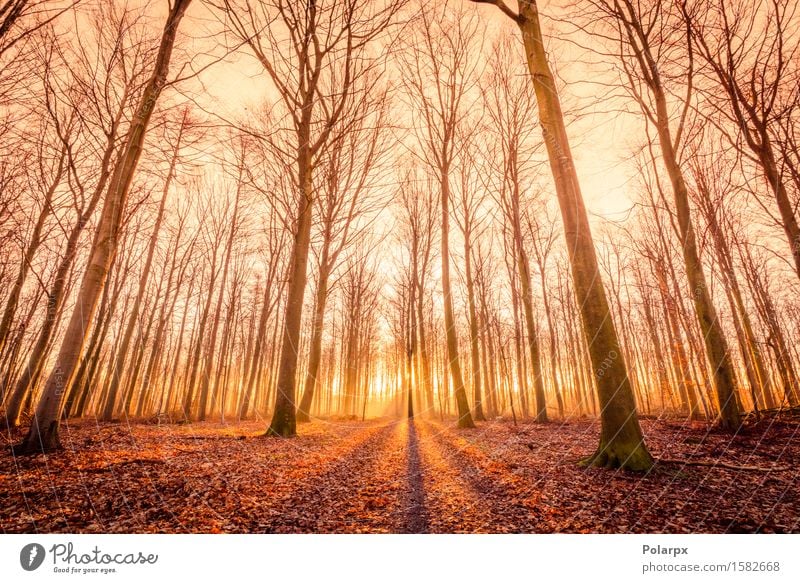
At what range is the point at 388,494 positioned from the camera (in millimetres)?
2988

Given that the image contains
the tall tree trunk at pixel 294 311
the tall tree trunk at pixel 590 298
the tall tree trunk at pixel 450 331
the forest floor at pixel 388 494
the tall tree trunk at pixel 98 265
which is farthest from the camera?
the tall tree trunk at pixel 450 331

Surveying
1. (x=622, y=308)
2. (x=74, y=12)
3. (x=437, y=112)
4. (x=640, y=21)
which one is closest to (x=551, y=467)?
(x=74, y=12)

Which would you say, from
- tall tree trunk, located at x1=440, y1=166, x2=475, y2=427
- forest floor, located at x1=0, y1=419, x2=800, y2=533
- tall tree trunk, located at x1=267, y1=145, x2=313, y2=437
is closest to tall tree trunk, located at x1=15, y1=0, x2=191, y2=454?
forest floor, located at x1=0, y1=419, x2=800, y2=533

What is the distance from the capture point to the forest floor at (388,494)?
2.17 meters

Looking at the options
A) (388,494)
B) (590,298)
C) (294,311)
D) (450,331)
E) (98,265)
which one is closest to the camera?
(388,494)

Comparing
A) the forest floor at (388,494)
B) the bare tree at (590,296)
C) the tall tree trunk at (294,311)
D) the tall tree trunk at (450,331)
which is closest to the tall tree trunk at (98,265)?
the forest floor at (388,494)

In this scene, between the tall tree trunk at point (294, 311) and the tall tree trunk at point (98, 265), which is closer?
the tall tree trunk at point (98, 265)

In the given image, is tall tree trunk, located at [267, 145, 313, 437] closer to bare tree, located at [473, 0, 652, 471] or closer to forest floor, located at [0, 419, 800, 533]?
forest floor, located at [0, 419, 800, 533]

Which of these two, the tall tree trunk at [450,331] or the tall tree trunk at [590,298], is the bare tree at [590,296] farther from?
the tall tree trunk at [450,331]

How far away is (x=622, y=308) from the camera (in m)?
18.9

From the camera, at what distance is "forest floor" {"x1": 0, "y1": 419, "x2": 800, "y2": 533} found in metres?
2.17

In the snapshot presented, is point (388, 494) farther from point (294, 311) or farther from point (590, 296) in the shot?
point (294, 311)

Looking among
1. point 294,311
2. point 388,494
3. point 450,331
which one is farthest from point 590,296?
point 450,331

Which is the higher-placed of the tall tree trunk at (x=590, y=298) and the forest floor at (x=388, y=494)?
the tall tree trunk at (x=590, y=298)
